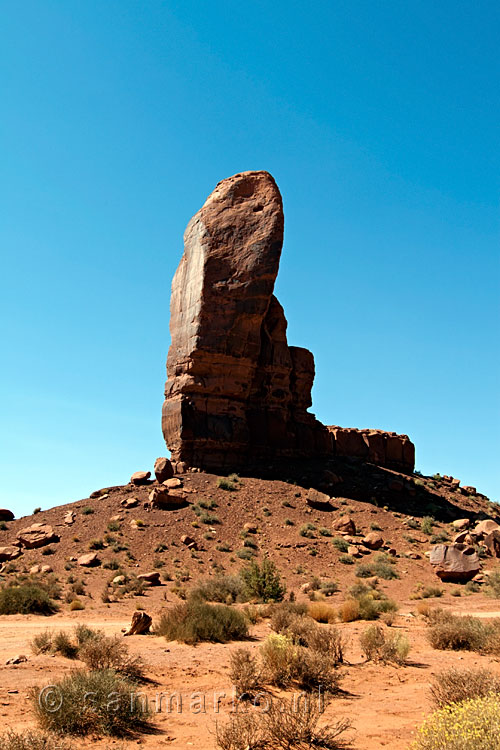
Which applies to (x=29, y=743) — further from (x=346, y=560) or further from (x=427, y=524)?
(x=427, y=524)

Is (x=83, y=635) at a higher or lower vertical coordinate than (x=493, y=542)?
lower

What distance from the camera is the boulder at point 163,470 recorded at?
3441 cm

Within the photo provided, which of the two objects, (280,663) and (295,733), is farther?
(280,663)

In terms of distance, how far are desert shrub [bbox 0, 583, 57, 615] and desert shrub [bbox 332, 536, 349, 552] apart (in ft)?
46.5

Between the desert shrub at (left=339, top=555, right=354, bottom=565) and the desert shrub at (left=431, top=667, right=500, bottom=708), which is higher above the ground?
the desert shrub at (left=339, top=555, right=354, bottom=565)

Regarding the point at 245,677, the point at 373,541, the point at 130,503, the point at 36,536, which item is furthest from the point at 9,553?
the point at 245,677

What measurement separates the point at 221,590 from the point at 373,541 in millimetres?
11429

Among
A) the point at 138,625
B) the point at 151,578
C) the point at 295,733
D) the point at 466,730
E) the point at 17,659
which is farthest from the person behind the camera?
the point at 151,578

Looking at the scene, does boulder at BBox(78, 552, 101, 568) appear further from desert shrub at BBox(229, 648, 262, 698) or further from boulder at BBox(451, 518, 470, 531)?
boulder at BBox(451, 518, 470, 531)

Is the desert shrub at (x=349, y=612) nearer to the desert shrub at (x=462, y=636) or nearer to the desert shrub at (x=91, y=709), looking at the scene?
the desert shrub at (x=462, y=636)

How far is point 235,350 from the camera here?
3712 cm

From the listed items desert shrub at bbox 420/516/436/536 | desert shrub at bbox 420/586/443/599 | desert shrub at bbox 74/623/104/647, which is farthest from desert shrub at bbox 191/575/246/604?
desert shrub at bbox 420/516/436/536

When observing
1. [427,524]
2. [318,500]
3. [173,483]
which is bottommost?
[427,524]

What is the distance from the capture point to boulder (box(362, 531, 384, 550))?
28453 millimetres
